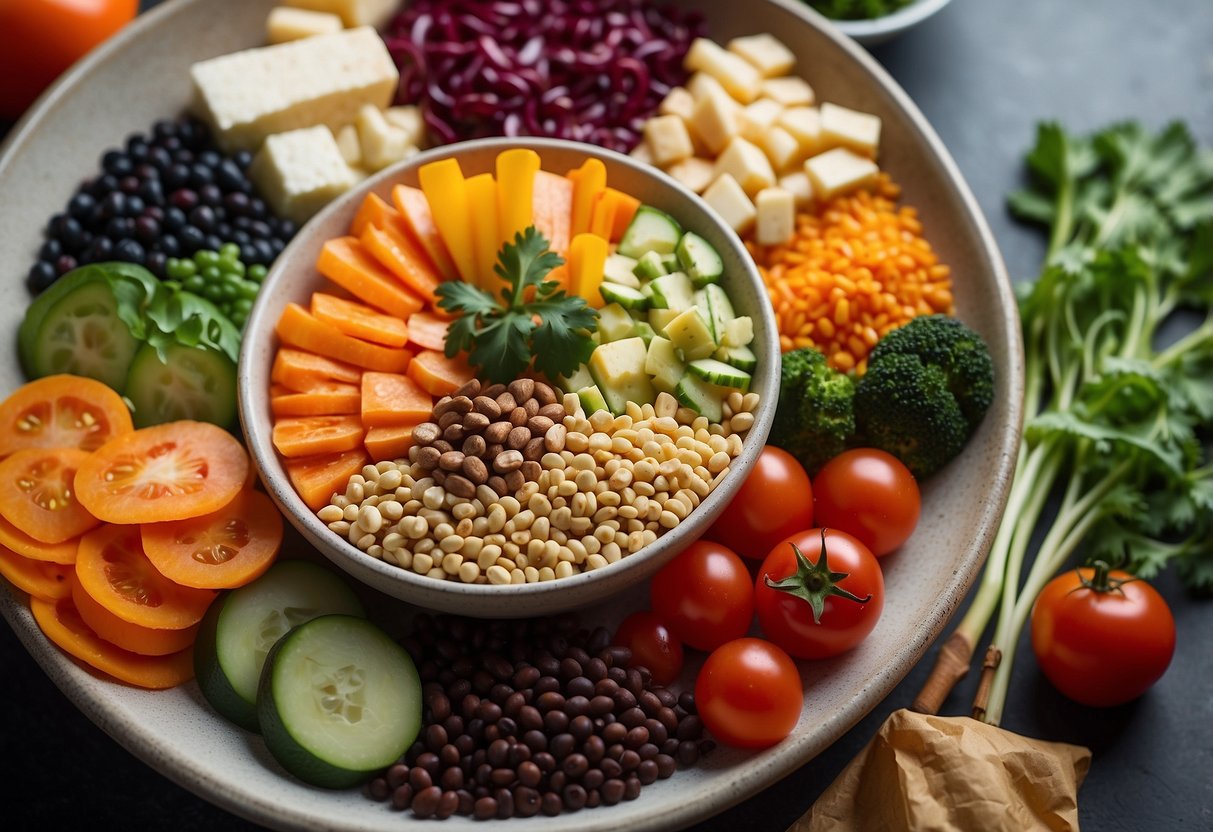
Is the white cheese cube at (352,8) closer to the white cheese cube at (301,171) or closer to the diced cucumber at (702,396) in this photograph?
the white cheese cube at (301,171)

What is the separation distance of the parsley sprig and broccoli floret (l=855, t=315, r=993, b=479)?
81 centimetres

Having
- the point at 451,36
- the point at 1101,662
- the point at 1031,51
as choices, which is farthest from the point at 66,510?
the point at 1031,51

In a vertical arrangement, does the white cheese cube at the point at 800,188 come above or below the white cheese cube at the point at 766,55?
below

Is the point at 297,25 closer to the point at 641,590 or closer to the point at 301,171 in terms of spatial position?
the point at 301,171

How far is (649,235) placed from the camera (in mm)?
2963

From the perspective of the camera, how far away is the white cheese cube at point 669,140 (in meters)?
3.40

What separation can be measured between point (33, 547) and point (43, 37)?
1.83 m

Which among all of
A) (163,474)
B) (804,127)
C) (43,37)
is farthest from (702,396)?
(43,37)

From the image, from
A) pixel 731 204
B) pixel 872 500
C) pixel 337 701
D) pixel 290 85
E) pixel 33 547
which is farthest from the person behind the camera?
pixel 290 85

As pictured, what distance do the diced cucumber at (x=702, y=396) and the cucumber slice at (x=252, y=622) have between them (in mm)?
988

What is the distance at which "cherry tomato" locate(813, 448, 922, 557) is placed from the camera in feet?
9.18

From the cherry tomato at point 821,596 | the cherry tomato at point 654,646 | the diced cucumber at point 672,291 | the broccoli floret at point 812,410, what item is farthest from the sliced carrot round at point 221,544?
the broccoli floret at point 812,410

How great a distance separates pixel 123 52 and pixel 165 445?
1.41m

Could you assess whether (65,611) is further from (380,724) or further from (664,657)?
(664,657)
